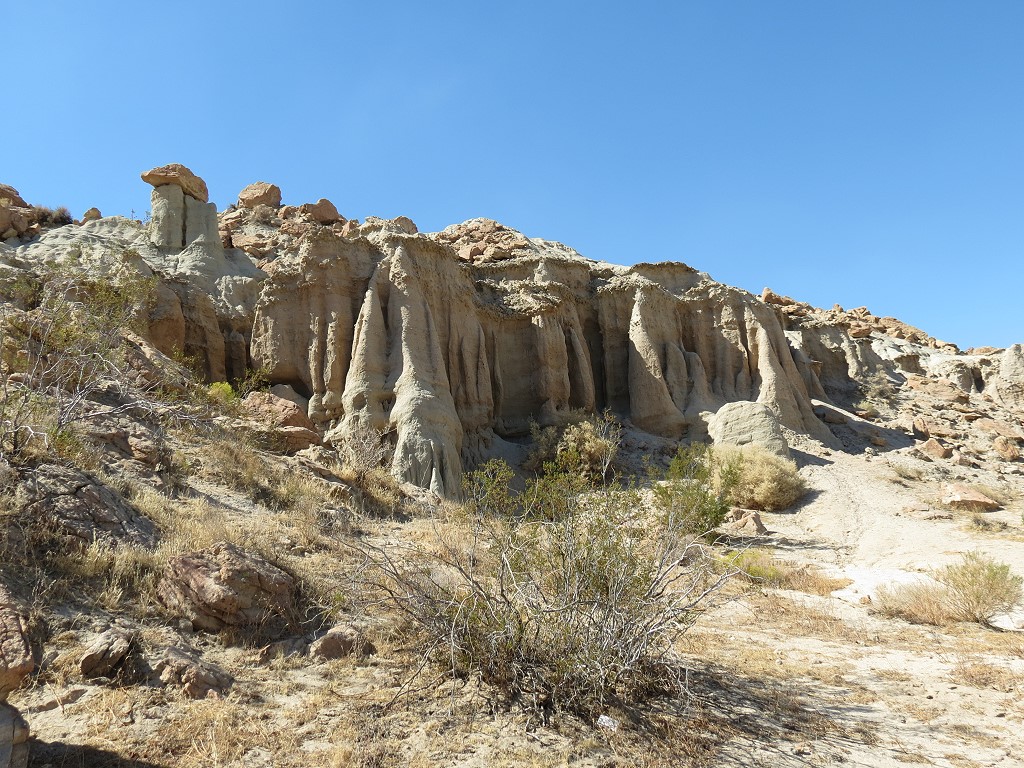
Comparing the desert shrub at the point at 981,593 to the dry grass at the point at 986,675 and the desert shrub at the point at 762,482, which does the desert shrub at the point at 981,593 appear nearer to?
the dry grass at the point at 986,675

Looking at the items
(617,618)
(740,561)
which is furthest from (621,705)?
(740,561)

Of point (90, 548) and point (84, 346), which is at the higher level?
point (84, 346)

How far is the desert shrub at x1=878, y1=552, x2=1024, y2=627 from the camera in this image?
27.0 feet

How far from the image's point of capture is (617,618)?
475 cm

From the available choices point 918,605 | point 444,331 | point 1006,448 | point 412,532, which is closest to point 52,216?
point 444,331

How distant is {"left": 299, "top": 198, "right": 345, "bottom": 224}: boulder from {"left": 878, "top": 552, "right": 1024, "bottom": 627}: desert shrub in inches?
1325

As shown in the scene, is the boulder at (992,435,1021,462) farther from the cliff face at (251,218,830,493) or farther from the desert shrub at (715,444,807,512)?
the desert shrub at (715,444,807,512)

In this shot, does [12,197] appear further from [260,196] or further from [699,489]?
[699,489]

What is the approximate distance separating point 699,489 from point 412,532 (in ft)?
23.5

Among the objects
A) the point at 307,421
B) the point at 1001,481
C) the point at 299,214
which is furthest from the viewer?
the point at 299,214

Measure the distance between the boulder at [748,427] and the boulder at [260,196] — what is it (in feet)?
95.4

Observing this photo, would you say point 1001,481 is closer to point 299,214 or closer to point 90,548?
point 90,548

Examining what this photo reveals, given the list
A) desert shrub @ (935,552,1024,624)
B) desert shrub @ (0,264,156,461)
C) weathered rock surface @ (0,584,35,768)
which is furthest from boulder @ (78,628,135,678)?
desert shrub @ (935,552,1024,624)

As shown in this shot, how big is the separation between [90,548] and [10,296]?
1220cm
